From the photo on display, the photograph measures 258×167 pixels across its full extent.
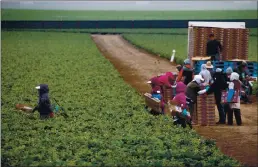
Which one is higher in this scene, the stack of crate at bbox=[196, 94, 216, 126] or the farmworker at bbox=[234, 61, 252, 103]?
the farmworker at bbox=[234, 61, 252, 103]

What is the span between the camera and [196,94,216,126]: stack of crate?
1630 cm

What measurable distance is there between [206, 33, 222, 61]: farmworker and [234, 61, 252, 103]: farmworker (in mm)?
1453

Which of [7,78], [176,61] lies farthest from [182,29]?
[7,78]

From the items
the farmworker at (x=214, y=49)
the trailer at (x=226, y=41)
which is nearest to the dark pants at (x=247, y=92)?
the farmworker at (x=214, y=49)

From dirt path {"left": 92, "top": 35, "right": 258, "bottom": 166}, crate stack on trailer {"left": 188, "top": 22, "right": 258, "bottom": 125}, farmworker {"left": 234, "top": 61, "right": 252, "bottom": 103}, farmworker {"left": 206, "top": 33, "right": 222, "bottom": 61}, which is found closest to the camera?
dirt path {"left": 92, "top": 35, "right": 258, "bottom": 166}

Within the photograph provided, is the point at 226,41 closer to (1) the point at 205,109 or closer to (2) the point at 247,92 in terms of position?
(2) the point at 247,92

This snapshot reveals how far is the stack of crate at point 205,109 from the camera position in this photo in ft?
53.5

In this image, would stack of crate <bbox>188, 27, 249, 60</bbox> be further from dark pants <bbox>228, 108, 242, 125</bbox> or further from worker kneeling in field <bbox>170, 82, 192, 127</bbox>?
Answer: worker kneeling in field <bbox>170, 82, 192, 127</bbox>

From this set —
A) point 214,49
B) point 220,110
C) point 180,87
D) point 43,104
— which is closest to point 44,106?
point 43,104

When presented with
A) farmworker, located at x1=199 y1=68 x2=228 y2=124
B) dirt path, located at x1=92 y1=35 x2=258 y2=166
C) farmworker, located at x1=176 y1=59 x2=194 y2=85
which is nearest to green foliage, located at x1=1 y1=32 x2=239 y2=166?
dirt path, located at x1=92 y1=35 x2=258 y2=166

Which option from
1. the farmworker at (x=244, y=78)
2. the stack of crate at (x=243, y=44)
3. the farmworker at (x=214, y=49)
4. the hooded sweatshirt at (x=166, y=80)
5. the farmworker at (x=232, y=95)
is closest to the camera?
the farmworker at (x=232, y=95)

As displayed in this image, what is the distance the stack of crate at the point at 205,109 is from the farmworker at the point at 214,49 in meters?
6.08

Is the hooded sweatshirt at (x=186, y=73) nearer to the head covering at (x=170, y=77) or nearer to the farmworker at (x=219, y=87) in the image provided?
the head covering at (x=170, y=77)

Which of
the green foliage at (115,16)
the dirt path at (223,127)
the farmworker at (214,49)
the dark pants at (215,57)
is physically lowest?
the dirt path at (223,127)
